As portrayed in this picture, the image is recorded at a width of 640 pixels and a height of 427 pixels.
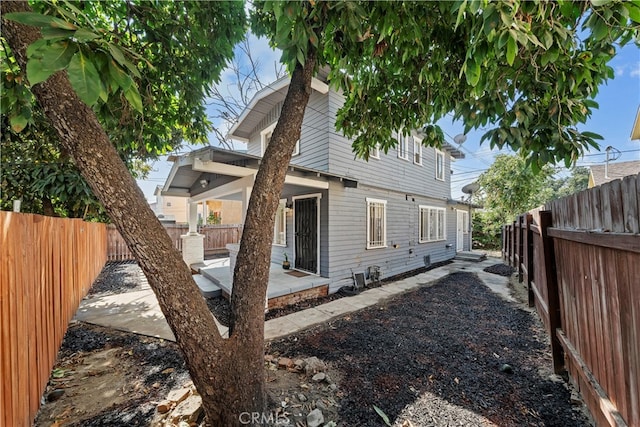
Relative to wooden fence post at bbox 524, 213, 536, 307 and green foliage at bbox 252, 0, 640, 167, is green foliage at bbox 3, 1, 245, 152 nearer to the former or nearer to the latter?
green foliage at bbox 252, 0, 640, 167

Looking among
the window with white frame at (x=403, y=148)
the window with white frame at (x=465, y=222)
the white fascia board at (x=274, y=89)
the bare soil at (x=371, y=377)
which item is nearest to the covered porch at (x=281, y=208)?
the bare soil at (x=371, y=377)

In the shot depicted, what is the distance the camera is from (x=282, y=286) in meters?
5.67

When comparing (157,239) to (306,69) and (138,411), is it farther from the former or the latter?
(306,69)

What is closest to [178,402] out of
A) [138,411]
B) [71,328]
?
[138,411]

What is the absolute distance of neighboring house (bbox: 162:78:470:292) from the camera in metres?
5.89

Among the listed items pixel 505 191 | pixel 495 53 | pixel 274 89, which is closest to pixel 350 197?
pixel 274 89

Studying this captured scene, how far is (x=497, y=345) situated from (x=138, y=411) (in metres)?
4.50

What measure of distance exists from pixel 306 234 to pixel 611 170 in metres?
18.4

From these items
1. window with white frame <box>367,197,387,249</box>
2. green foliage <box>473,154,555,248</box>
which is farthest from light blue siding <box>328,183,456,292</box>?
green foliage <box>473,154,555,248</box>

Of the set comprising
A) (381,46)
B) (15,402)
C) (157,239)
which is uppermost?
(381,46)

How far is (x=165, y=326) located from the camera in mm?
4117

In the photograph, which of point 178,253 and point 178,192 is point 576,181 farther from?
point 178,253

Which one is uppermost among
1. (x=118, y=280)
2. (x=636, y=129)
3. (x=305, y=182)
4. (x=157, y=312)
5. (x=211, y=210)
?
(x=636, y=129)

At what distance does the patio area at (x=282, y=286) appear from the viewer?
5406mm
